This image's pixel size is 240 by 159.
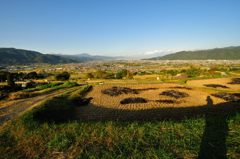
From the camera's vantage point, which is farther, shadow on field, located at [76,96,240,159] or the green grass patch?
shadow on field, located at [76,96,240,159]

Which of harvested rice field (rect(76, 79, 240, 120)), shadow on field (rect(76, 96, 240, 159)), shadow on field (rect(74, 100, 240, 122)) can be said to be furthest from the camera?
harvested rice field (rect(76, 79, 240, 120))

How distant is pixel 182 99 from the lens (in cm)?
2531

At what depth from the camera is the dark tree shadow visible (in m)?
8.06

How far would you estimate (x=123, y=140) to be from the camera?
9617 millimetres

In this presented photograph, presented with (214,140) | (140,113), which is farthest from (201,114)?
(214,140)

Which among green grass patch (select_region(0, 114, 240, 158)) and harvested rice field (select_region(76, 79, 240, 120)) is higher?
green grass patch (select_region(0, 114, 240, 158))

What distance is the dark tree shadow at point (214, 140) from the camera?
317 inches

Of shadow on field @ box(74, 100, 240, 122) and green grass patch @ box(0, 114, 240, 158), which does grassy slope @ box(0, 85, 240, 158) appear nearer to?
green grass patch @ box(0, 114, 240, 158)

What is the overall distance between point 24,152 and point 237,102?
2333 centimetres

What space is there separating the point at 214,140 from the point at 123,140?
14.3 feet

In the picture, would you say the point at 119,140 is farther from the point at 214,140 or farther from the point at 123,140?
the point at 214,140

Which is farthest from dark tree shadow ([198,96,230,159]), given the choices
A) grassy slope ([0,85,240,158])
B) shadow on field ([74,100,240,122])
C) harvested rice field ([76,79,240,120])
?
harvested rice field ([76,79,240,120])

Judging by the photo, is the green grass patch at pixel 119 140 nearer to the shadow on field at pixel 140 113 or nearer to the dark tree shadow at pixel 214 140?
the dark tree shadow at pixel 214 140

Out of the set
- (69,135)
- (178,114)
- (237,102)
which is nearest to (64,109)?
(69,135)
